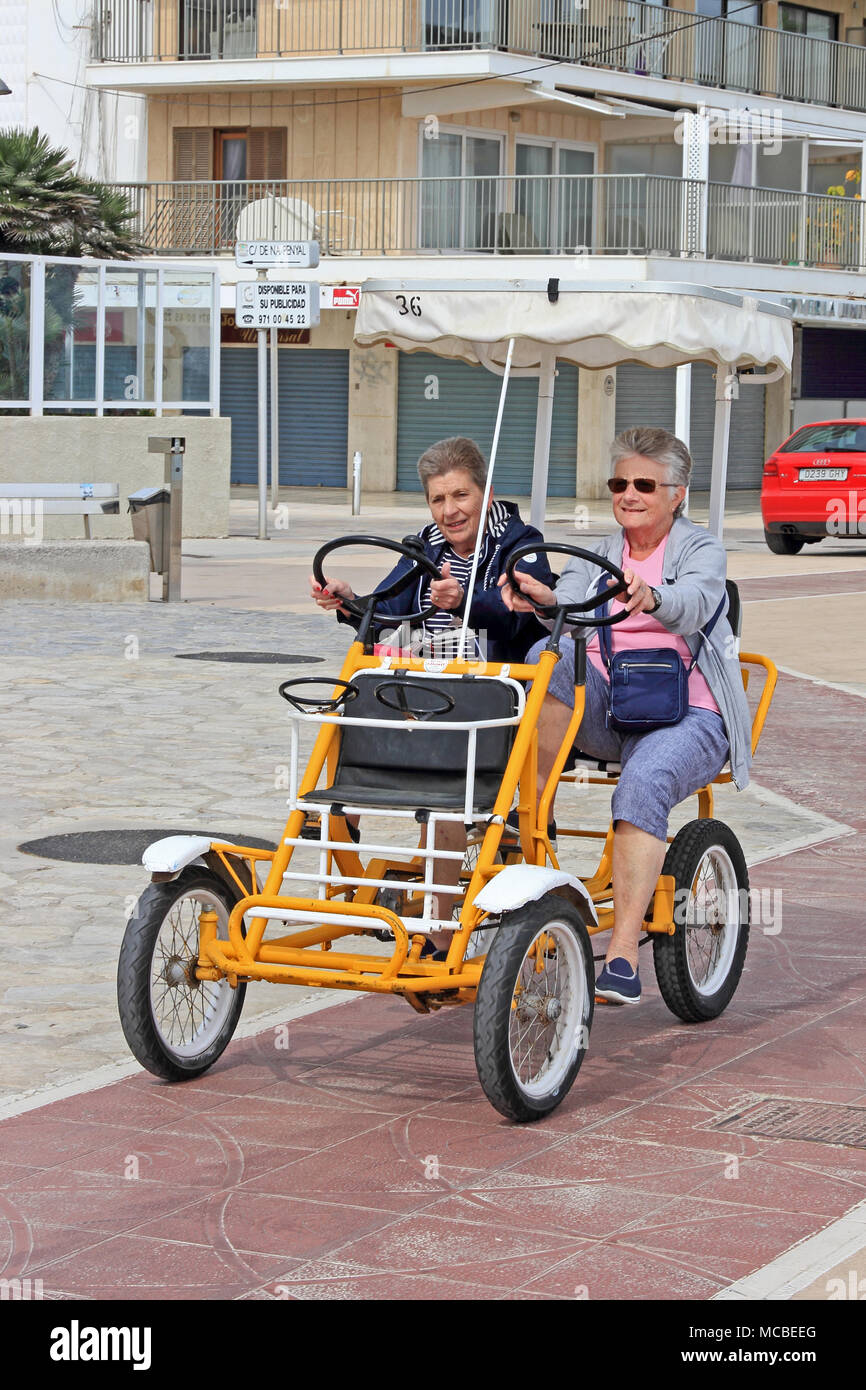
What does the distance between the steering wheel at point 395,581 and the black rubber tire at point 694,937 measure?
3.07ft

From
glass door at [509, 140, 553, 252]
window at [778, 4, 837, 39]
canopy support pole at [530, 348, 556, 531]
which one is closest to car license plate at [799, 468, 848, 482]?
canopy support pole at [530, 348, 556, 531]

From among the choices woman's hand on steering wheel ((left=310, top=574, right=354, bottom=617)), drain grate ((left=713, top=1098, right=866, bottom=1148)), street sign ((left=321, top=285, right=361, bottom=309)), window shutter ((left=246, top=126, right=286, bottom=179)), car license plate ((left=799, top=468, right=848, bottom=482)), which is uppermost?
window shutter ((left=246, top=126, right=286, bottom=179))

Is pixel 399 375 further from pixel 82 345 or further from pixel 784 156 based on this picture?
pixel 82 345

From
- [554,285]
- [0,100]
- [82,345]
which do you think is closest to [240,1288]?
[554,285]

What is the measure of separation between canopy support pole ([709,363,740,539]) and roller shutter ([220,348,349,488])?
25789 millimetres

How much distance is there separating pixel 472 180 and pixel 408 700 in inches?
1301

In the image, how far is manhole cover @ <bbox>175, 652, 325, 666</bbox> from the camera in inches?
529

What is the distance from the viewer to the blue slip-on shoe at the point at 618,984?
5.32 meters

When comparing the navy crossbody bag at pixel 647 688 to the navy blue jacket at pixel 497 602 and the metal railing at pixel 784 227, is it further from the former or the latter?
the metal railing at pixel 784 227

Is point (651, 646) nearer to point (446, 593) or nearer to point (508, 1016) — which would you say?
point (446, 593)

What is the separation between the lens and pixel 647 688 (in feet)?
18.6

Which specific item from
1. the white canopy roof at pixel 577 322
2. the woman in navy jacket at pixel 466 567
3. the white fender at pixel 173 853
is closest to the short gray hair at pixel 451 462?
the woman in navy jacket at pixel 466 567

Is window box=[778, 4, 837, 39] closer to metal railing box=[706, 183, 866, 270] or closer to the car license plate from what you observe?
metal railing box=[706, 183, 866, 270]

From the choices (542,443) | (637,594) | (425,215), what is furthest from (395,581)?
(425,215)
